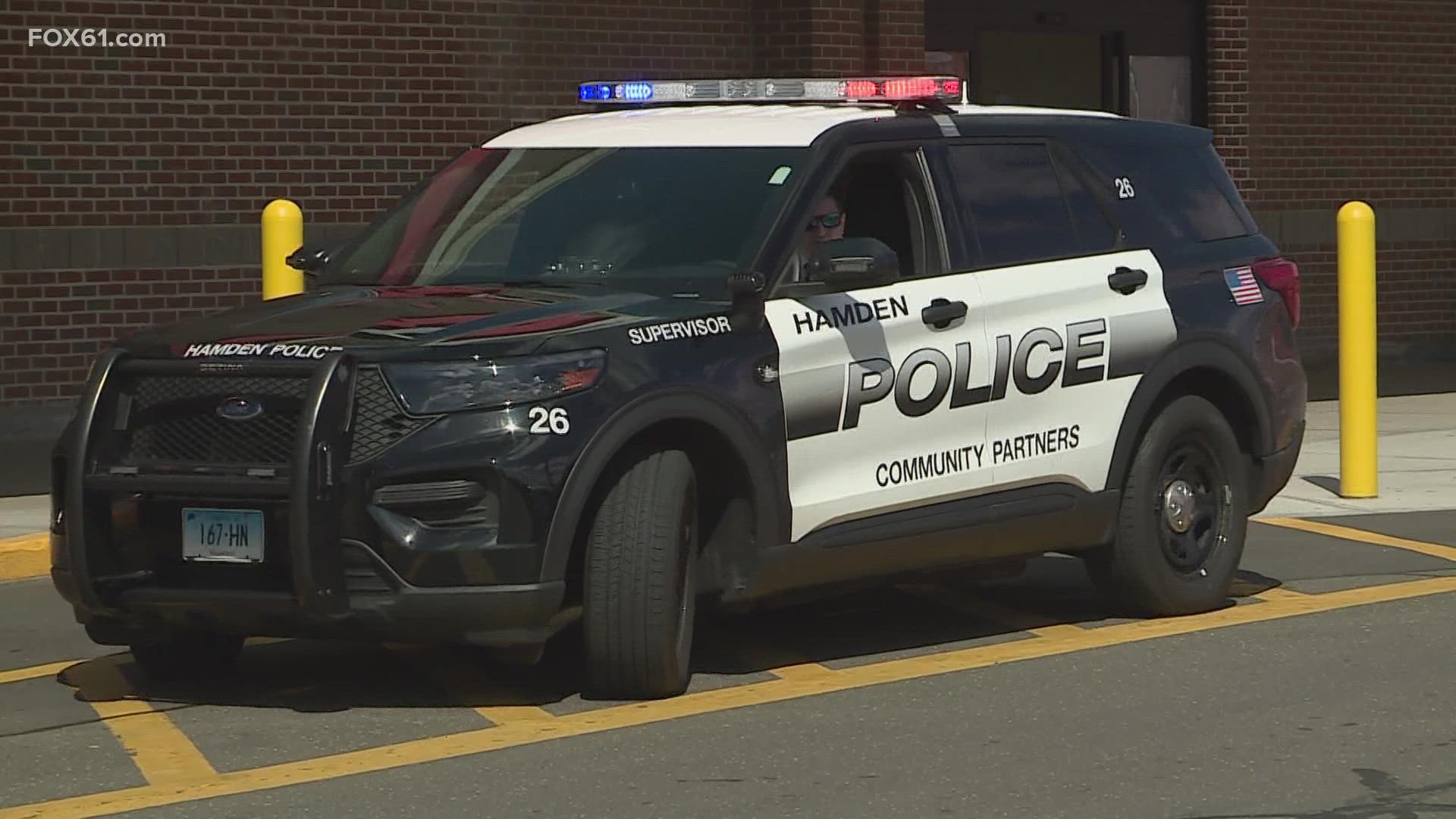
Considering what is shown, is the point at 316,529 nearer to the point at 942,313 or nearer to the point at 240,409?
the point at 240,409

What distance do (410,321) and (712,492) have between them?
1092 millimetres

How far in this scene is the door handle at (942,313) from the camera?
26.2 feet

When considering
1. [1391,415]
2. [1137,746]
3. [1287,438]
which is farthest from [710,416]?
[1391,415]

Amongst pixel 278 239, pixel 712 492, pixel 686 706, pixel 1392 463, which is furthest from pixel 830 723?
pixel 1392 463

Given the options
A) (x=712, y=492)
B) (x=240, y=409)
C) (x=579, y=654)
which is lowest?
(x=579, y=654)

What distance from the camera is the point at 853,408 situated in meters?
7.76

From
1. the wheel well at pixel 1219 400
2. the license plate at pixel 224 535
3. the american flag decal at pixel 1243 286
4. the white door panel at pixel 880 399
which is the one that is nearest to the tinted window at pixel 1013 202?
the white door panel at pixel 880 399

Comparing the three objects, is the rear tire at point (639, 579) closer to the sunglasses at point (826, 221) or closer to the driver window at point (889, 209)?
the sunglasses at point (826, 221)

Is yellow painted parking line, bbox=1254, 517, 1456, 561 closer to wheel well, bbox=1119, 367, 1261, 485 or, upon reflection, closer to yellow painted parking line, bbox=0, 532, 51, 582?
wheel well, bbox=1119, 367, 1261, 485

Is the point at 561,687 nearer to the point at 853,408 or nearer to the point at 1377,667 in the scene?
the point at 853,408

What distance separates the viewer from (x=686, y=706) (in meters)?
7.28

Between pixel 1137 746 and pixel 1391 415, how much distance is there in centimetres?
1033

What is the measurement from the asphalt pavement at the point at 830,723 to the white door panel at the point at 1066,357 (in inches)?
24.9

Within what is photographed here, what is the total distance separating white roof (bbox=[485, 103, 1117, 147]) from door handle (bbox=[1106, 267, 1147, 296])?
0.65 metres
